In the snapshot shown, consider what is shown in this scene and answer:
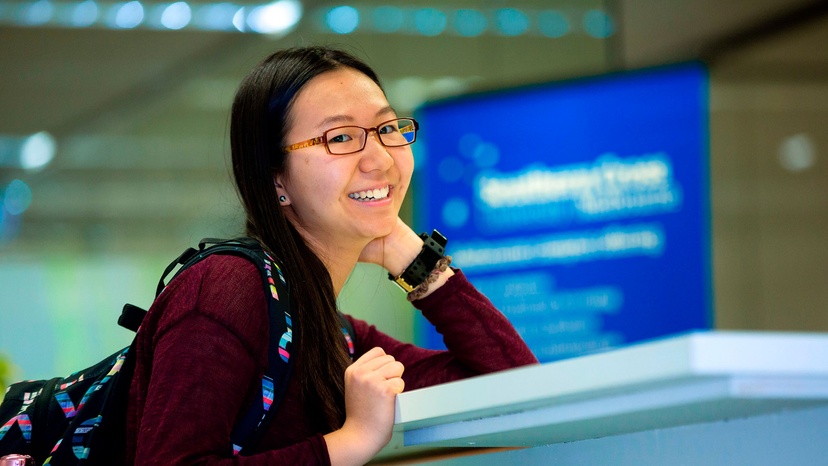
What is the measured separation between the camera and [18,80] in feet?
15.4

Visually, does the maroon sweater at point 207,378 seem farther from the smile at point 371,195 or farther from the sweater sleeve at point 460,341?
the sweater sleeve at point 460,341

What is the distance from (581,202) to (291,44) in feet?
5.15

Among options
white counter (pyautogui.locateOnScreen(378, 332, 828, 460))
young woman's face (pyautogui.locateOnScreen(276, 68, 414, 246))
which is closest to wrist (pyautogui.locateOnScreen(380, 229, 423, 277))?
young woman's face (pyautogui.locateOnScreen(276, 68, 414, 246))

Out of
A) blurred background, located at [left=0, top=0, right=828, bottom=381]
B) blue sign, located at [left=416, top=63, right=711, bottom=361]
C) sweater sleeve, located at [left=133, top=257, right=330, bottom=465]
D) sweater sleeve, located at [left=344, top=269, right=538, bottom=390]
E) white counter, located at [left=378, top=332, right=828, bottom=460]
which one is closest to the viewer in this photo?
white counter, located at [left=378, top=332, right=828, bottom=460]

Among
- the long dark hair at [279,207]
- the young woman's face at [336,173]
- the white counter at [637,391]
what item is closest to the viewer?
the white counter at [637,391]

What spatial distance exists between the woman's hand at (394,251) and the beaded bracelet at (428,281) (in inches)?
1.6

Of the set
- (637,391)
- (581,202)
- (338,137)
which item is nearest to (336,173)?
(338,137)

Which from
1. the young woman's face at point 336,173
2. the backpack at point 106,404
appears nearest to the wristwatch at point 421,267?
the young woman's face at point 336,173

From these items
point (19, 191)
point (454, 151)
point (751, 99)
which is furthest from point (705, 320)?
point (19, 191)

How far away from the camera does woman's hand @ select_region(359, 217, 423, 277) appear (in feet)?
6.28

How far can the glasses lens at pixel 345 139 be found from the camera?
1.63 m

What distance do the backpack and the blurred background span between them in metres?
2.90

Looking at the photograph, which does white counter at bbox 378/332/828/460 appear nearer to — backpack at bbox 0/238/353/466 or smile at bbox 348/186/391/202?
backpack at bbox 0/238/353/466

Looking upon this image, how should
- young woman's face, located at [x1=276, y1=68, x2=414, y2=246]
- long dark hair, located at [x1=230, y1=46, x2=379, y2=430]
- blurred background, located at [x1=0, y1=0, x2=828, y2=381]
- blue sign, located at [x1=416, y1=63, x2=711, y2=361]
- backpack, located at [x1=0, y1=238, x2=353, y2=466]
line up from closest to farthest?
backpack, located at [x1=0, y1=238, x2=353, y2=466] → long dark hair, located at [x1=230, y1=46, x2=379, y2=430] → young woman's face, located at [x1=276, y1=68, x2=414, y2=246] → blue sign, located at [x1=416, y1=63, x2=711, y2=361] → blurred background, located at [x1=0, y1=0, x2=828, y2=381]
